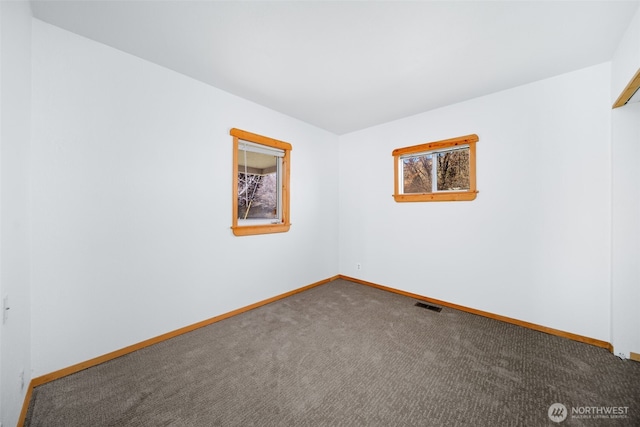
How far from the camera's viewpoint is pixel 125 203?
82.3 inches

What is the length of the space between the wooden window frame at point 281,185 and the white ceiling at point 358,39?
544 mm

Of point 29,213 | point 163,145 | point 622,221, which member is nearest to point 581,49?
point 622,221

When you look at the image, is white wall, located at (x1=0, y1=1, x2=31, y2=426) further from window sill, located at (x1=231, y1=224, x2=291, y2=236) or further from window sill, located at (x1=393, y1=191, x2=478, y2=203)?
window sill, located at (x1=393, y1=191, x2=478, y2=203)

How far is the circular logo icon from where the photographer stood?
142 cm

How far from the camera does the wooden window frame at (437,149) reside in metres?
2.90

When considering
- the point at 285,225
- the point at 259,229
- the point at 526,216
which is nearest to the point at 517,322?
the point at 526,216

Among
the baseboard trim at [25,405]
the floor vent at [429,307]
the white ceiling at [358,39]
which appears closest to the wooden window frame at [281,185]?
the white ceiling at [358,39]

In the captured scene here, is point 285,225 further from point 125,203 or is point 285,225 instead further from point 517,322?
point 517,322

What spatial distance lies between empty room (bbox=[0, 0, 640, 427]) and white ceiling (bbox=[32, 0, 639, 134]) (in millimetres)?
19

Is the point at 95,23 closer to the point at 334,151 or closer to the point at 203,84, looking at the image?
the point at 203,84

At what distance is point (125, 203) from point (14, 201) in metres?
0.73

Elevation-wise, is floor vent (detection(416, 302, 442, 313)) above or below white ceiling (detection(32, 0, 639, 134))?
below

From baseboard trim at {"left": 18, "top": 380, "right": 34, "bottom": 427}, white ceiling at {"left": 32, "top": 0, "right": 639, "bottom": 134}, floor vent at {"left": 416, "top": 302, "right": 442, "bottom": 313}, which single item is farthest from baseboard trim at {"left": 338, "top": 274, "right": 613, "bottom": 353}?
baseboard trim at {"left": 18, "top": 380, "right": 34, "bottom": 427}

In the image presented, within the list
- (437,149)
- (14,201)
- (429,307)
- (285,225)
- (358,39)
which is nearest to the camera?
(14,201)
